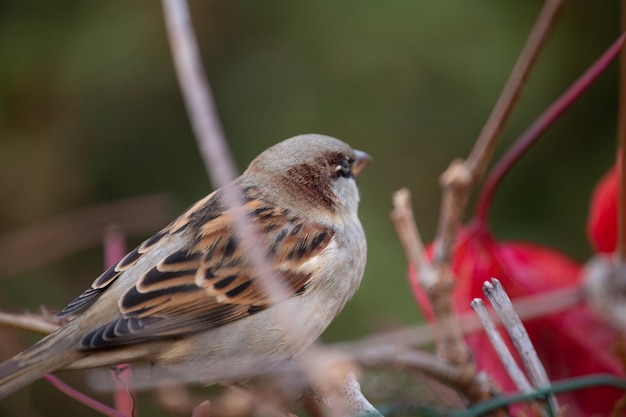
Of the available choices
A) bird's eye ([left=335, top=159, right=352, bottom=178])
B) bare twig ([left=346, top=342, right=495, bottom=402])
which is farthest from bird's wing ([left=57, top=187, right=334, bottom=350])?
bare twig ([left=346, top=342, right=495, bottom=402])

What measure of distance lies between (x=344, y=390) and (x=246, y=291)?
434mm

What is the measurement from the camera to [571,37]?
3010mm

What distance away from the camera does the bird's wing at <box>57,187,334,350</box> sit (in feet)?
5.41

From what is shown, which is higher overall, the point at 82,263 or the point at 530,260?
the point at 82,263

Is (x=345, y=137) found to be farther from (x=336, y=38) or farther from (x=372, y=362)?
(x=372, y=362)

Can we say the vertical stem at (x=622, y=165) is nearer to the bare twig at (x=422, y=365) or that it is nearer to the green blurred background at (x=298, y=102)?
the bare twig at (x=422, y=365)

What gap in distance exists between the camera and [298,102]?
294 centimetres

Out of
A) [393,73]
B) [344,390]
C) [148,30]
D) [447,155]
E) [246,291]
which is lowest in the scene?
[344,390]

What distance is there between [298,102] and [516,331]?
183 centimetres

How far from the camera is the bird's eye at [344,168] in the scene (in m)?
2.04

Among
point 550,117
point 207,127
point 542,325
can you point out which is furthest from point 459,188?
point 542,325

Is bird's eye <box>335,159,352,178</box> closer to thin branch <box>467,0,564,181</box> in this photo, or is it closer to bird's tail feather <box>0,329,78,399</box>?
bird's tail feather <box>0,329,78,399</box>

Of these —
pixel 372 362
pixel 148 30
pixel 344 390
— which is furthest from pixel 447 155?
pixel 372 362

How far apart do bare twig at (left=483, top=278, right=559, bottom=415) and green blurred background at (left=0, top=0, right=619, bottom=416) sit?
150 cm
